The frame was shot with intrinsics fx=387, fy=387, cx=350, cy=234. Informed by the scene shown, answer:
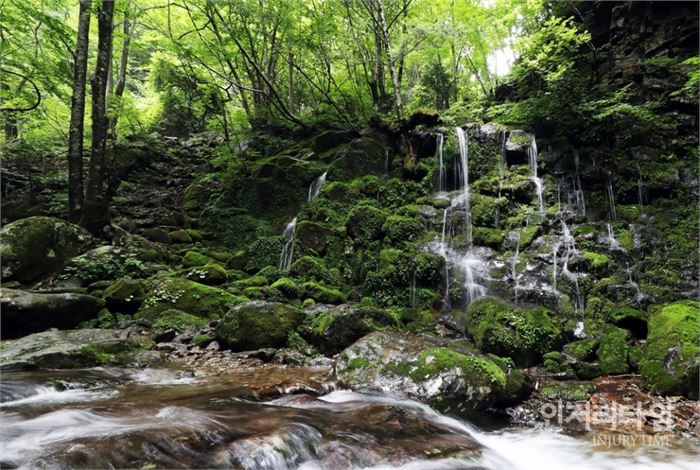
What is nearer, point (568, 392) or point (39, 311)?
point (568, 392)

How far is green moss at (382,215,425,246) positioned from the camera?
11258 millimetres

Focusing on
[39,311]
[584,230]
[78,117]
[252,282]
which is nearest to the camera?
[39,311]

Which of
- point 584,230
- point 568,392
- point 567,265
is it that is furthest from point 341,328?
point 584,230

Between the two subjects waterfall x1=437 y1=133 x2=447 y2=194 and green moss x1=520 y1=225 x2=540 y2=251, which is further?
waterfall x1=437 y1=133 x2=447 y2=194

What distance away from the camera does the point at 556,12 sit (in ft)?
47.9

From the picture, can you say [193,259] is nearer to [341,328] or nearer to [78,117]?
[78,117]

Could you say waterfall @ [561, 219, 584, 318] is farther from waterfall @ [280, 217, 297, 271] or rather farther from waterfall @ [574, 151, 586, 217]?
waterfall @ [280, 217, 297, 271]

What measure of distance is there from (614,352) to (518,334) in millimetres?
1556

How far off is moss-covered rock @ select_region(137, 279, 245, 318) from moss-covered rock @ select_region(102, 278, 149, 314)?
17 centimetres

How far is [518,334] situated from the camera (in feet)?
23.9

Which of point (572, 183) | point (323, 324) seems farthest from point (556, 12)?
point (323, 324)

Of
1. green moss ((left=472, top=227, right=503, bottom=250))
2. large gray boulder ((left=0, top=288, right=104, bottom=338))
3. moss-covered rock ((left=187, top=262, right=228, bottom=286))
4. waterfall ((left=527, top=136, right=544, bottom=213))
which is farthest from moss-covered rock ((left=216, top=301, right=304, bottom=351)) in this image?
waterfall ((left=527, top=136, right=544, bottom=213))

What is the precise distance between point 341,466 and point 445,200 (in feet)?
33.1

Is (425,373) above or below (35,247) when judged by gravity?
below
